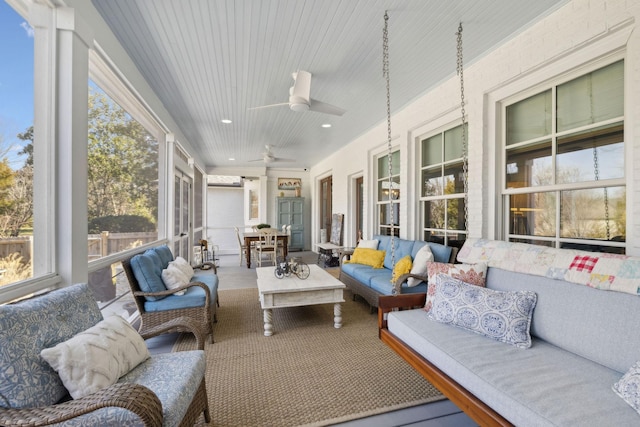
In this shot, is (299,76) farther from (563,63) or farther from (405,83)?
(563,63)

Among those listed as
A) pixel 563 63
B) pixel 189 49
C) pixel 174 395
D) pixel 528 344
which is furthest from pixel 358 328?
pixel 189 49

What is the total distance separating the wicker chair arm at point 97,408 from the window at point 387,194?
4.10 metres

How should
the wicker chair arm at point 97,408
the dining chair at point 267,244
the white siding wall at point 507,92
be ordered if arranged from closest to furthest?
the wicker chair arm at point 97,408, the white siding wall at point 507,92, the dining chair at point 267,244

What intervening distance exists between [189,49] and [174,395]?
9.41 ft

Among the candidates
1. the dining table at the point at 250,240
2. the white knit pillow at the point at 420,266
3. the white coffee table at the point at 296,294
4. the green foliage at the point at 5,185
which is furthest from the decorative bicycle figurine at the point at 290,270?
the dining table at the point at 250,240

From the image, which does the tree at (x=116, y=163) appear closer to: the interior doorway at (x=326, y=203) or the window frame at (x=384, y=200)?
the window frame at (x=384, y=200)

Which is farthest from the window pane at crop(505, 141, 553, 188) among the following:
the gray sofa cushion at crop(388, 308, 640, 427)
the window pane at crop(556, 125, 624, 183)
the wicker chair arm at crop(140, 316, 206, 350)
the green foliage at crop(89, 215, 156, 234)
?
the green foliage at crop(89, 215, 156, 234)

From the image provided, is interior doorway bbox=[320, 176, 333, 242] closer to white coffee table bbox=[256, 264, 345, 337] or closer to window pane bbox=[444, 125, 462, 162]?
window pane bbox=[444, 125, 462, 162]

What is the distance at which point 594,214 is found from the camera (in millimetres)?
2098

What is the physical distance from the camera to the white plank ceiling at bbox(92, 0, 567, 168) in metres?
2.14

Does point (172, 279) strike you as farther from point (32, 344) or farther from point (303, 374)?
point (32, 344)

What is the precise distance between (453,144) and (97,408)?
3.85 m

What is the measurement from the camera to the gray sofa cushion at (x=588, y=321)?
1.35 metres

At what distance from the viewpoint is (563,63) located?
220cm
